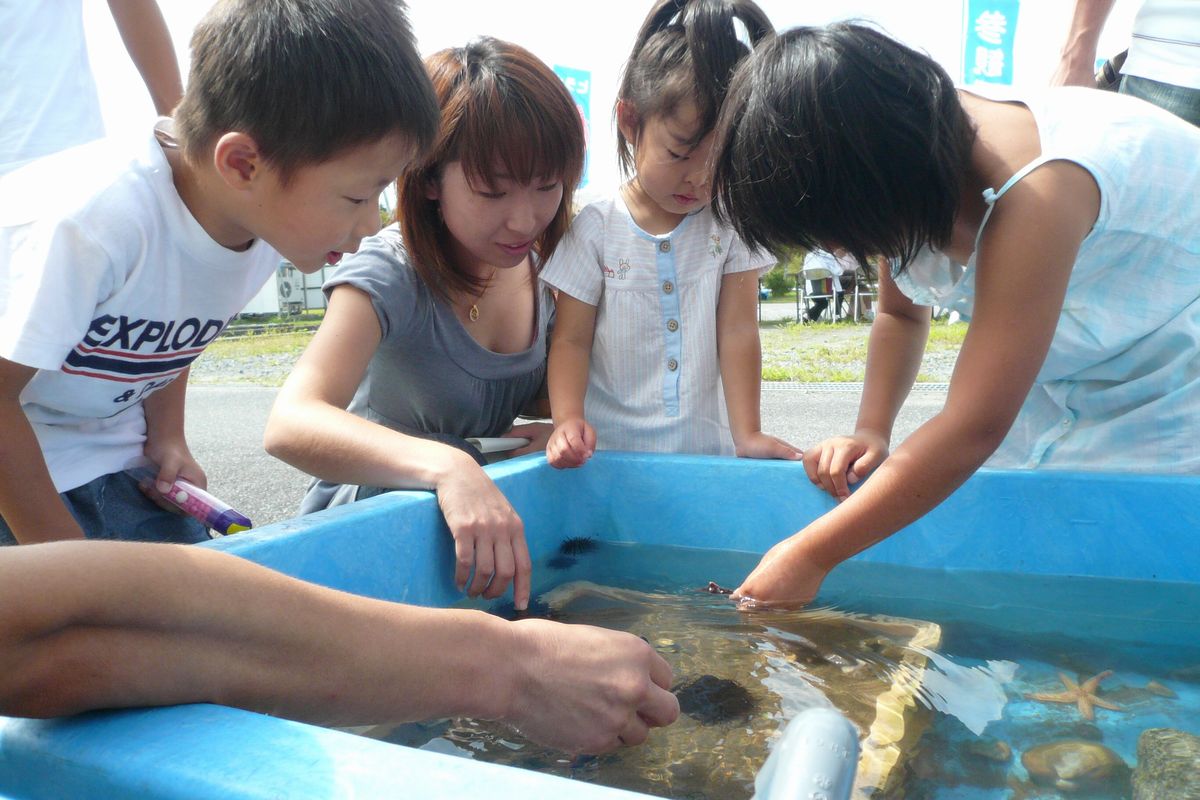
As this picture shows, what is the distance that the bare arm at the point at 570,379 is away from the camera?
1362 mm

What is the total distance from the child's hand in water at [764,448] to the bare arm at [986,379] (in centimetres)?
36

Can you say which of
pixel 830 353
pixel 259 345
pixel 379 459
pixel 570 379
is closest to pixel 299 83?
pixel 379 459

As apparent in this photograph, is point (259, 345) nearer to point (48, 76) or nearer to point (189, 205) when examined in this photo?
point (48, 76)

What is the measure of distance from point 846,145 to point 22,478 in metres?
0.95

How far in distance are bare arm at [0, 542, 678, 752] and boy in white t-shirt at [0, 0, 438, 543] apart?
0.59m

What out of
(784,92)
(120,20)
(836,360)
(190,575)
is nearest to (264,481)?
(120,20)

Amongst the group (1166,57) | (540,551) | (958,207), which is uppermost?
(1166,57)

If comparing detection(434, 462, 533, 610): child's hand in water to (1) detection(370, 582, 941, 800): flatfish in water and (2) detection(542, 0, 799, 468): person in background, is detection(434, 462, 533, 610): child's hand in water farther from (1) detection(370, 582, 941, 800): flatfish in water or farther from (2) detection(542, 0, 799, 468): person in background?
(2) detection(542, 0, 799, 468): person in background

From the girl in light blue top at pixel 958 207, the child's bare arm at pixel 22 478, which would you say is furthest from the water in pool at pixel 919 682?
the child's bare arm at pixel 22 478

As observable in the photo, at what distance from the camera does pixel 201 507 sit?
1289 millimetres

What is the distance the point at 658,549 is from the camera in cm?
138

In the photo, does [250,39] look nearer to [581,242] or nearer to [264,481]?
[581,242]

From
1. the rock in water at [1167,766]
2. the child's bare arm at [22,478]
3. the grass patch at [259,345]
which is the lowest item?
the grass patch at [259,345]

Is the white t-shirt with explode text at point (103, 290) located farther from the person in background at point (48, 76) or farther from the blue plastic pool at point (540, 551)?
the blue plastic pool at point (540, 551)
